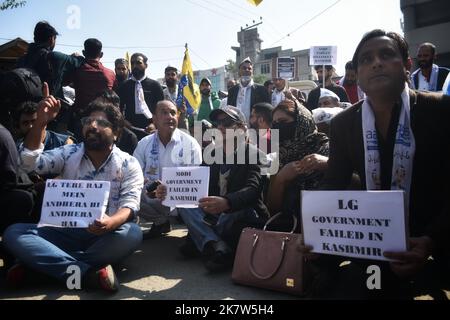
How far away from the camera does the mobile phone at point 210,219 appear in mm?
3235

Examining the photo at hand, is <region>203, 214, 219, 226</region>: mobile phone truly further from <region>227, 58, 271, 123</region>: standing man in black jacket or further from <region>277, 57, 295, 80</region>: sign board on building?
<region>277, 57, 295, 80</region>: sign board on building

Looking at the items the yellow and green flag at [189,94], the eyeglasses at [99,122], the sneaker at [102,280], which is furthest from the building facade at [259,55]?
the sneaker at [102,280]

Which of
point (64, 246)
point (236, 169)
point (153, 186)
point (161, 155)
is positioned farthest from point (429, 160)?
point (161, 155)

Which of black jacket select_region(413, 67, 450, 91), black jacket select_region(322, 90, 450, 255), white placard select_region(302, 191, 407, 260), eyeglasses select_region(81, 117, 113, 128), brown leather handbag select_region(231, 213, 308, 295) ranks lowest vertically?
brown leather handbag select_region(231, 213, 308, 295)

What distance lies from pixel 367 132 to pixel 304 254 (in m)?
0.90

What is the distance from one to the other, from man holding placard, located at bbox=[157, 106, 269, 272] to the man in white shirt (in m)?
0.68

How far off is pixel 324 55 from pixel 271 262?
18.6 feet

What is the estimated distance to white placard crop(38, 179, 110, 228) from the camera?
257 cm

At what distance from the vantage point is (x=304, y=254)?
2.24m

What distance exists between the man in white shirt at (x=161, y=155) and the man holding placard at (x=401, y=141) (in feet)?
7.25

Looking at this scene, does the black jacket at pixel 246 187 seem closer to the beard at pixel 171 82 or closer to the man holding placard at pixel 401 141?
the man holding placard at pixel 401 141

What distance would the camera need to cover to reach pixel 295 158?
10.7 feet

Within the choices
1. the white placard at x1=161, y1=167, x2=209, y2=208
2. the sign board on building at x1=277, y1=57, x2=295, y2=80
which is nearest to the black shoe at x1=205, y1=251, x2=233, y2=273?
the white placard at x1=161, y1=167, x2=209, y2=208

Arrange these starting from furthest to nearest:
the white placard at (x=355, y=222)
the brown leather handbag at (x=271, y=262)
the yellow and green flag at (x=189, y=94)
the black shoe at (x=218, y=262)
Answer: the yellow and green flag at (x=189, y=94) < the black shoe at (x=218, y=262) < the brown leather handbag at (x=271, y=262) < the white placard at (x=355, y=222)
